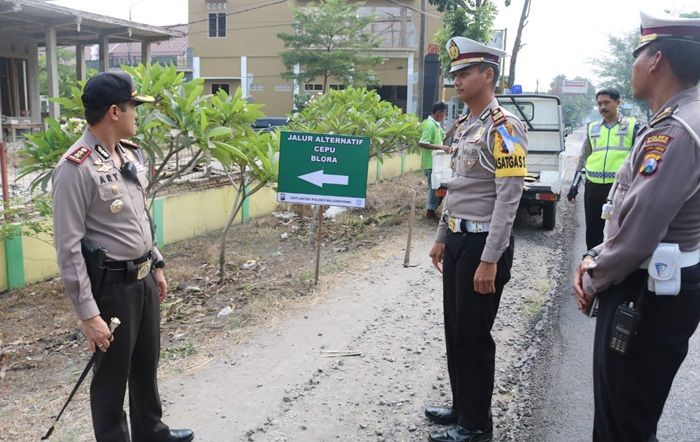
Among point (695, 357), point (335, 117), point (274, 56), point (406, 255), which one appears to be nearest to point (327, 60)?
point (274, 56)

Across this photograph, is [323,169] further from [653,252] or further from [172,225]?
[653,252]

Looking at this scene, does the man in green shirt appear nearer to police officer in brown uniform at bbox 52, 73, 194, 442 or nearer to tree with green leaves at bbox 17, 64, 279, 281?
tree with green leaves at bbox 17, 64, 279, 281

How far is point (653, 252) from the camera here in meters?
2.01

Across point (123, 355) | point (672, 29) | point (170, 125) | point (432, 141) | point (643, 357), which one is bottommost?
point (123, 355)

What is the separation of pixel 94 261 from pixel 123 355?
1.53 feet

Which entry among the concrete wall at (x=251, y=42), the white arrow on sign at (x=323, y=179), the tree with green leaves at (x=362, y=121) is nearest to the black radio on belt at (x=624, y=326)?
the white arrow on sign at (x=323, y=179)

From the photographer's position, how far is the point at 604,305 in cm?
222

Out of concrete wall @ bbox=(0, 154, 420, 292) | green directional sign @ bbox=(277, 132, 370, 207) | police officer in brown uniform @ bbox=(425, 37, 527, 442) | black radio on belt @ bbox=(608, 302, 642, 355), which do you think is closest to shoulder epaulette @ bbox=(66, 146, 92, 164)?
police officer in brown uniform @ bbox=(425, 37, 527, 442)

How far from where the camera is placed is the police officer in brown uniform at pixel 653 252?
196 cm

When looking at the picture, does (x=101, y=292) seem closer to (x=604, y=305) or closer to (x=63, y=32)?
(x=604, y=305)

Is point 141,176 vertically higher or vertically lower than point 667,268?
higher

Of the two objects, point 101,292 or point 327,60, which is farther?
point 327,60

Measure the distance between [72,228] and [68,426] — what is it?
1.36 meters

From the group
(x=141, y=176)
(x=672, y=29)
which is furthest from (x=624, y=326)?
(x=141, y=176)
